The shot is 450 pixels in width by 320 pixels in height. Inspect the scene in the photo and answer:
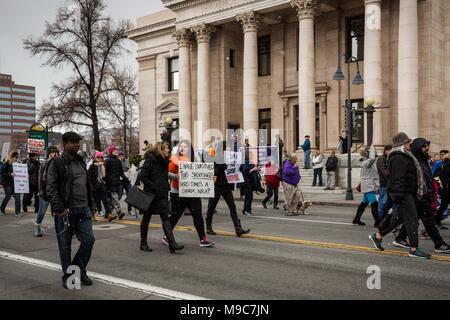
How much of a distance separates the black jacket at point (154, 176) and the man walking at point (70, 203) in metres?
2.03

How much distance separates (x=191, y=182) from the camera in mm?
9281

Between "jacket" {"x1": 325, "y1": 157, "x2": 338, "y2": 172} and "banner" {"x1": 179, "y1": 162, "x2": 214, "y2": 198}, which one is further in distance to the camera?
"jacket" {"x1": 325, "y1": 157, "x2": 338, "y2": 172}

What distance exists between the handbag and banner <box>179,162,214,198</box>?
→ 32.5 inches

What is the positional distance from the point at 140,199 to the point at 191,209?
1072mm

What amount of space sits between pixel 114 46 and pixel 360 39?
23528mm

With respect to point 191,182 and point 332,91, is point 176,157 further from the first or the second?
point 332,91

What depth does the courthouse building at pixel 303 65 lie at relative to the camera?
2505 centimetres

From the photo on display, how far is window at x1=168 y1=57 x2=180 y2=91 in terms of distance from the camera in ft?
132

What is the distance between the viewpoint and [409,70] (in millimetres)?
24016

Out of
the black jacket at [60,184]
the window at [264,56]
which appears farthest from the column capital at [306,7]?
the black jacket at [60,184]

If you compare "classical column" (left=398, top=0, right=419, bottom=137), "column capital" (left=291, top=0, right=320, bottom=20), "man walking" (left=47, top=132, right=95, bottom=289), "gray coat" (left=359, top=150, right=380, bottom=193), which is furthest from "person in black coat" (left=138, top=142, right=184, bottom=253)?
"column capital" (left=291, top=0, right=320, bottom=20)

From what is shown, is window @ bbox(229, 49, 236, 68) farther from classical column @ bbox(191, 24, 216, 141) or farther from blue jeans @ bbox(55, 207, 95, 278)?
blue jeans @ bbox(55, 207, 95, 278)
